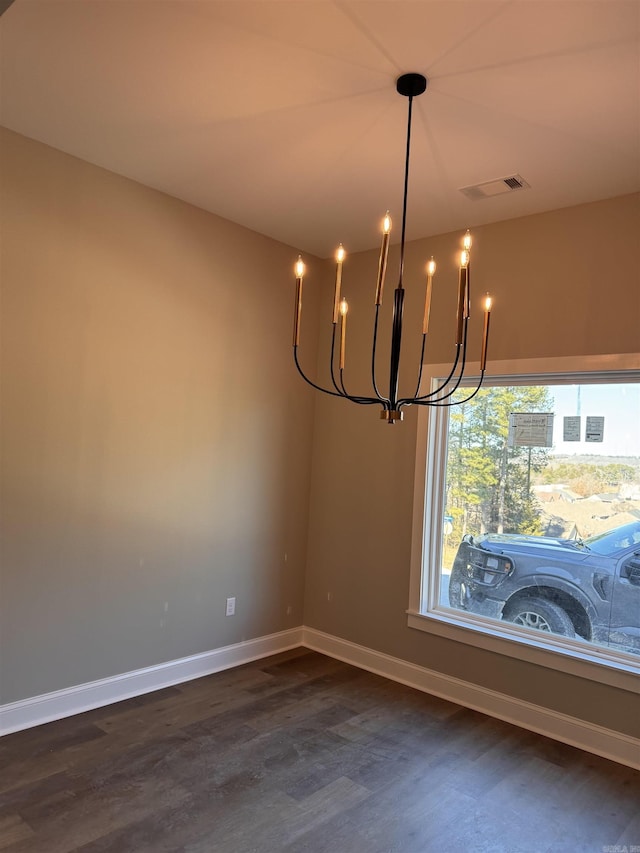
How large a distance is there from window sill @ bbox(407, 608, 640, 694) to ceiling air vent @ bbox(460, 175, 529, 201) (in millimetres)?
2375

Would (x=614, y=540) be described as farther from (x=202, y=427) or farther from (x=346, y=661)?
(x=202, y=427)

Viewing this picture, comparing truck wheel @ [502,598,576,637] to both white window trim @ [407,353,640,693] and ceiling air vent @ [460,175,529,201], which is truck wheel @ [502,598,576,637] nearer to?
white window trim @ [407,353,640,693]

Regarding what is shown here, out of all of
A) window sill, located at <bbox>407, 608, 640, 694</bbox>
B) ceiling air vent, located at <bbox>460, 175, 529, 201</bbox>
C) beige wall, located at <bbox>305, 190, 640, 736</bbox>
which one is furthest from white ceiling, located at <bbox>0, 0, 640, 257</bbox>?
window sill, located at <bbox>407, 608, 640, 694</bbox>

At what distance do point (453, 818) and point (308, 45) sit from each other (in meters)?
2.94

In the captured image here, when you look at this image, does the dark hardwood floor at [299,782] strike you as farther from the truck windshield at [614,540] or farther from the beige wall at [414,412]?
the truck windshield at [614,540]

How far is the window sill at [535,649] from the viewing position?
292 centimetres

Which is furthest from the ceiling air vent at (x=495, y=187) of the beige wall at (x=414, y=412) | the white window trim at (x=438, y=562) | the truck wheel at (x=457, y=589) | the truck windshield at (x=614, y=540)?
the truck wheel at (x=457, y=589)

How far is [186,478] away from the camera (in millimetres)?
3529

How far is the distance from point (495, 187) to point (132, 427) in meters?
2.28

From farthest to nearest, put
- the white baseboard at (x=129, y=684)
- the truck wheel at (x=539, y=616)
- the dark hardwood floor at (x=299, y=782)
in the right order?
1. the truck wheel at (x=539, y=616)
2. the white baseboard at (x=129, y=684)
3. the dark hardwood floor at (x=299, y=782)

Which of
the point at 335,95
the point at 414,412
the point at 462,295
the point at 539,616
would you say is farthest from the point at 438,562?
the point at 335,95

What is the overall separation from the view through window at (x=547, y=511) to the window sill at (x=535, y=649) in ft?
0.19

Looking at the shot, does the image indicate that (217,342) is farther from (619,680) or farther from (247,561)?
(619,680)

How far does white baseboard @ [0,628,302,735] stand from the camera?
2.84 metres
